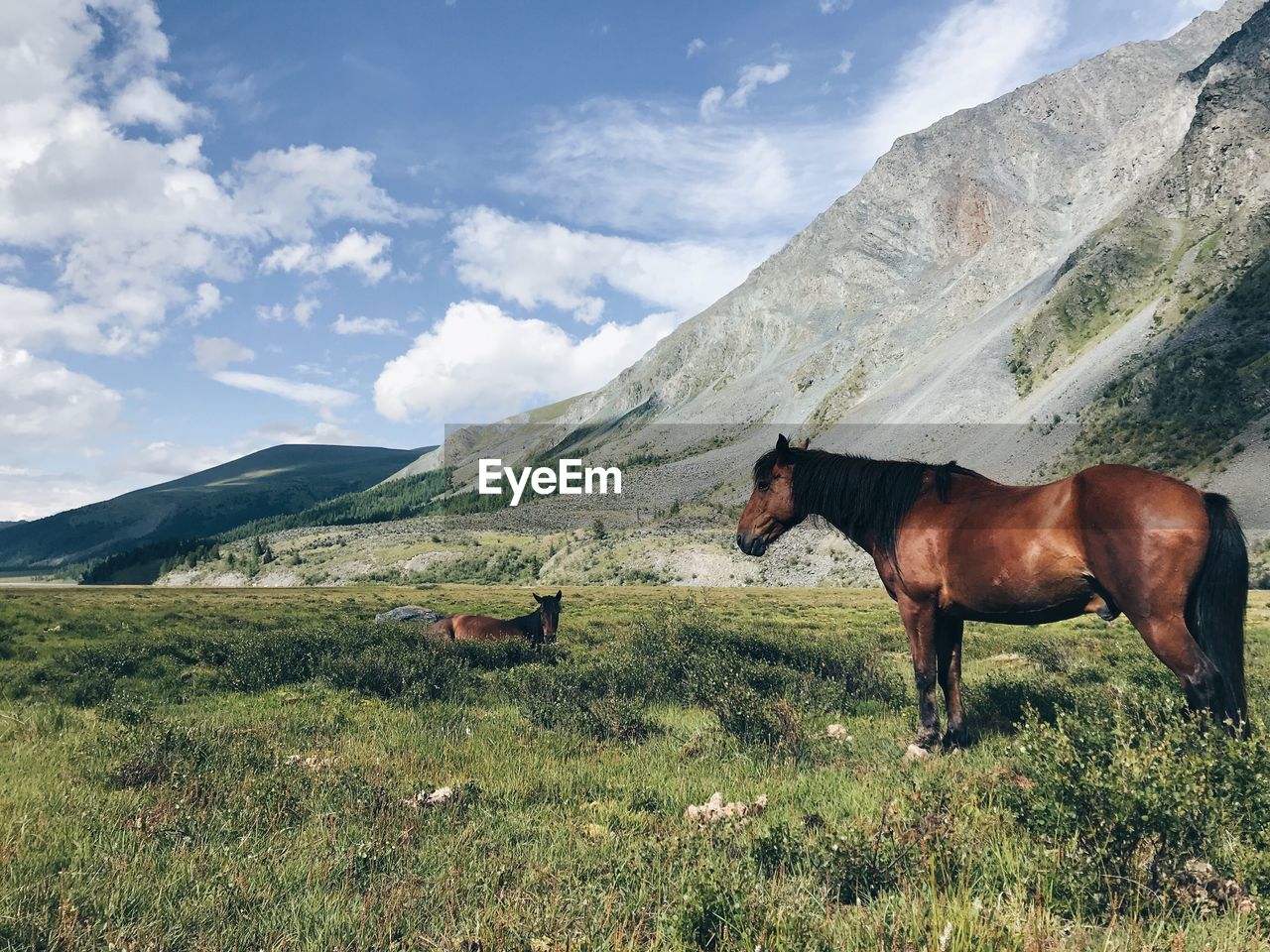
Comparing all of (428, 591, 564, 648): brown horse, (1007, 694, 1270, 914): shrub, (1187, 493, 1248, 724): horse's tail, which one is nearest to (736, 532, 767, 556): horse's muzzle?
(1187, 493, 1248, 724): horse's tail

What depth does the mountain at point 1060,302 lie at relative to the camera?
2813 inches

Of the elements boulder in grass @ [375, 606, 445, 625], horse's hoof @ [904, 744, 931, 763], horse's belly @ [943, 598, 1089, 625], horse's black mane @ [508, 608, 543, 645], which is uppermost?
horse's belly @ [943, 598, 1089, 625]

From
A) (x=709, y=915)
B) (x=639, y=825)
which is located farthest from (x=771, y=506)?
(x=709, y=915)

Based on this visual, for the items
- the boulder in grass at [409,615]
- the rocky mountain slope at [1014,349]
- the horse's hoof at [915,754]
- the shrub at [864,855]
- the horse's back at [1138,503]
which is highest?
the rocky mountain slope at [1014,349]

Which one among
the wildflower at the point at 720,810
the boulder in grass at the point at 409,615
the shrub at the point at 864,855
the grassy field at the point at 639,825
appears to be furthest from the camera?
the boulder in grass at the point at 409,615

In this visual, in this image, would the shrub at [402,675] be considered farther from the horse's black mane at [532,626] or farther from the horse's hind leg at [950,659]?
the horse's hind leg at [950,659]

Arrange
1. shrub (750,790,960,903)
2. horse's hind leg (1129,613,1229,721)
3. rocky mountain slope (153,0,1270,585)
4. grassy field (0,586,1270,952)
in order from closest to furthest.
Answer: grassy field (0,586,1270,952) → shrub (750,790,960,903) → horse's hind leg (1129,613,1229,721) → rocky mountain slope (153,0,1270,585)

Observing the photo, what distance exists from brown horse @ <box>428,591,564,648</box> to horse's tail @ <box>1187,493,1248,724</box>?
13.8 meters

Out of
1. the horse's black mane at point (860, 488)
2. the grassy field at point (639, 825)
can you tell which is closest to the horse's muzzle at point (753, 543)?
the horse's black mane at point (860, 488)

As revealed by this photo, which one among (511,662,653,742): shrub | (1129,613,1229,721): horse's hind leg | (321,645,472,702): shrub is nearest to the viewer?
(1129,613,1229,721): horse's hind leg

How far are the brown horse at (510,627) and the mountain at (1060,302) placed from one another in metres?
60.5

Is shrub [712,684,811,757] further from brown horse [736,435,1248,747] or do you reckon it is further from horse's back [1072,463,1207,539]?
horse's back [1072,463,1207,539]

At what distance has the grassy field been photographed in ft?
11.0

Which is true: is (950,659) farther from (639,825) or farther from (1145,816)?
(639,825)
